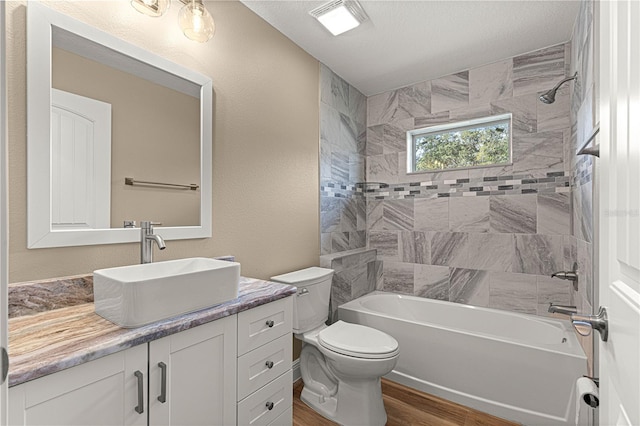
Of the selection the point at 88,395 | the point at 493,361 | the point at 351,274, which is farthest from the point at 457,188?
the point at 88,395

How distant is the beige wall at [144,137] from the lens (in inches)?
50.9

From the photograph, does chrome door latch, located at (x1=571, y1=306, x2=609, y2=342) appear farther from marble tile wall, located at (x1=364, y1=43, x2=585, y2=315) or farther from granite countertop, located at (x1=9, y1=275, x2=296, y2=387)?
marble tile wall, located at (x1=364, y1=43, x2=585, y2=315)

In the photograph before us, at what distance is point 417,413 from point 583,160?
6.10 feet

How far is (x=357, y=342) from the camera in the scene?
1.86 meters

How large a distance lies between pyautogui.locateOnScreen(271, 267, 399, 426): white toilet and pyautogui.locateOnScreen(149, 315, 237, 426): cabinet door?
2.46 feet

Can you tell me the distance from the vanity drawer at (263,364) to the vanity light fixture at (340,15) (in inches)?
77.1

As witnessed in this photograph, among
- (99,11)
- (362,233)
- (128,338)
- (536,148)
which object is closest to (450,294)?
(362,233)

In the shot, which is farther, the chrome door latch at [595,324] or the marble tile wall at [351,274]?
the marble tile wall at [351,274]

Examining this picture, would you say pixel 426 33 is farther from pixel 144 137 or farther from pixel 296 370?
pixel 296 370

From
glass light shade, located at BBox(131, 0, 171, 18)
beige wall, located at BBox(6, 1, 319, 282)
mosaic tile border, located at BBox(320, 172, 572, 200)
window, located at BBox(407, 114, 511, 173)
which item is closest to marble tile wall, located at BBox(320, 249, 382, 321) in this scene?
beige wall, located at BBox(6, 1, 319, 282)

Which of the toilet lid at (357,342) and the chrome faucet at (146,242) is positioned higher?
the chrome faucet at (146,242)

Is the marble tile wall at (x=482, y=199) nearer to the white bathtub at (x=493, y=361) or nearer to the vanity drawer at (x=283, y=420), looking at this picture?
the white bathtub at (x=493, y=361)

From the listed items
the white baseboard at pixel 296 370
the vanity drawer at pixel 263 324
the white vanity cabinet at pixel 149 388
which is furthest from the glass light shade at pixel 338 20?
the white baseboard at pixel 296 370

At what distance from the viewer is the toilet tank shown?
6.70 ft
